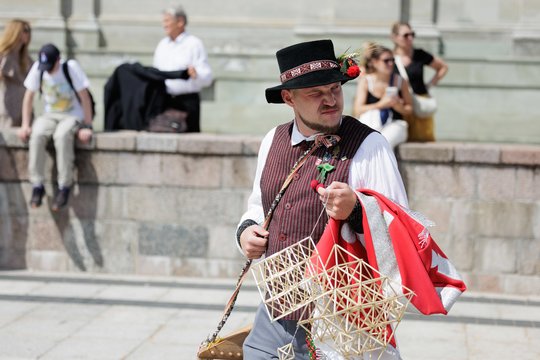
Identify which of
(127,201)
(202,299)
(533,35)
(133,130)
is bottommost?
(202,299)

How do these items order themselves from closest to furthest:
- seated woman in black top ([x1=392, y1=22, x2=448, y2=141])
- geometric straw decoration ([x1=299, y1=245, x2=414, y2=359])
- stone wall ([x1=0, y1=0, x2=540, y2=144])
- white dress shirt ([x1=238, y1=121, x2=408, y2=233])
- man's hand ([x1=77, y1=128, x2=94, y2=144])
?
geometric straw decoration ([x1=299, y1=245, x2=414, y2=359]) < white dress shirt ([x1=238, y1=121, x2=408, y2=233]) < man's hand ([x1=77, y1=128, x2=94, y2=144]) < seated woman in black top ([x1=392, y1=22, x2=448, y2=141]) < stone wall ([x1=0, y1=0, x2=540, y2=144])

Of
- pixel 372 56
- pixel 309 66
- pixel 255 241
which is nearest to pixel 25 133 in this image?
pixel 372 56

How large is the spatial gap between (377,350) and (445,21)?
39.8ft

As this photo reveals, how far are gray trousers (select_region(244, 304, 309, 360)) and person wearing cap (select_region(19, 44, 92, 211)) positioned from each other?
511 centimetres

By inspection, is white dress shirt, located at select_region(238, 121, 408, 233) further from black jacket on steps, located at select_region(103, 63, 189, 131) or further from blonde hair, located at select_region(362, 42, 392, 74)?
black jacket on steps, located at select_region(103, 63, 189, 131)

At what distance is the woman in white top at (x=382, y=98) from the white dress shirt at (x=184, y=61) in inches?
61.9

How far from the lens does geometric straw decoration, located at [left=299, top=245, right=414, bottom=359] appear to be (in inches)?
142

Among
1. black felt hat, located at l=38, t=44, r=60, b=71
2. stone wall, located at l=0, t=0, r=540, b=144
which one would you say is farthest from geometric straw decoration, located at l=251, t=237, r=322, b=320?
stone wall, located at l=0, t=0, r=540, b=144

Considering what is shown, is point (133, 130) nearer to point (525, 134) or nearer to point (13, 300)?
point (13, 300)

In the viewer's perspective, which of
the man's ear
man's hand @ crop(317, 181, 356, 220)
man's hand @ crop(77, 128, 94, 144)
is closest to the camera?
man's hand @ crop(317, 181, 356, 220)

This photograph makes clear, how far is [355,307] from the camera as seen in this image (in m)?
3.55

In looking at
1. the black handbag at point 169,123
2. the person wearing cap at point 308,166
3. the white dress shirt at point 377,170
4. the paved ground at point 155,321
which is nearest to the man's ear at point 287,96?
the person wearing cap at point 308,166

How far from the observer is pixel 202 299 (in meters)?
8.38

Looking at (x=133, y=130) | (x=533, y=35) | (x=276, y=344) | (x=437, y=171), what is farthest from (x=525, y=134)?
(x=276, y=344)
